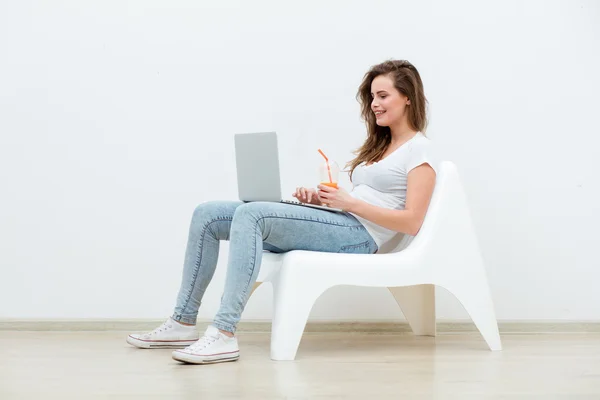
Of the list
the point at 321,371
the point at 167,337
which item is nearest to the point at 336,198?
the point at 321,371

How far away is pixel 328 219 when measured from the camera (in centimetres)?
239

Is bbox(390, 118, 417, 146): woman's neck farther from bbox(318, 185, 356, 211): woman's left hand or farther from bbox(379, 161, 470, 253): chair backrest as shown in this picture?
bbox(318, 185, 356, 211): woman's left hand

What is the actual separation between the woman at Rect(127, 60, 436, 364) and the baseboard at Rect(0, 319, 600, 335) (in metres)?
0.61

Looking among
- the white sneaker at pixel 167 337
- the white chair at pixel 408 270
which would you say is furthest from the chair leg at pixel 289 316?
the white sneaker at pixel 167 337

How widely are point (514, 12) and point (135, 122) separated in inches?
60.6

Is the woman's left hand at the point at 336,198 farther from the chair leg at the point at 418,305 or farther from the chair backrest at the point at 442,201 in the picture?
the chair leg at the point at 418,305

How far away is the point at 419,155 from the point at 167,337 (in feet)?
3.16

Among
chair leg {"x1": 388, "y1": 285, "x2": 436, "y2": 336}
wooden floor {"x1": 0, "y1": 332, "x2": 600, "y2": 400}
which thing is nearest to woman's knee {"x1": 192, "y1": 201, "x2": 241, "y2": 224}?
wooden floor {"x1": 0, "y1": 332, "x2": 600, "y2": 400}

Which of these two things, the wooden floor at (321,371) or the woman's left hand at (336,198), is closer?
the wooden floor at (321,371)

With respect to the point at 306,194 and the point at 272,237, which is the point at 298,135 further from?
the point at 272,237

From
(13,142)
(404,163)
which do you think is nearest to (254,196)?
(404,163)

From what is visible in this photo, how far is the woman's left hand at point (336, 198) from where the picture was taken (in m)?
2.37

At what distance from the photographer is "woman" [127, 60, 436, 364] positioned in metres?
2.24

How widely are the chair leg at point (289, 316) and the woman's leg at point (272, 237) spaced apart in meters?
0.10
